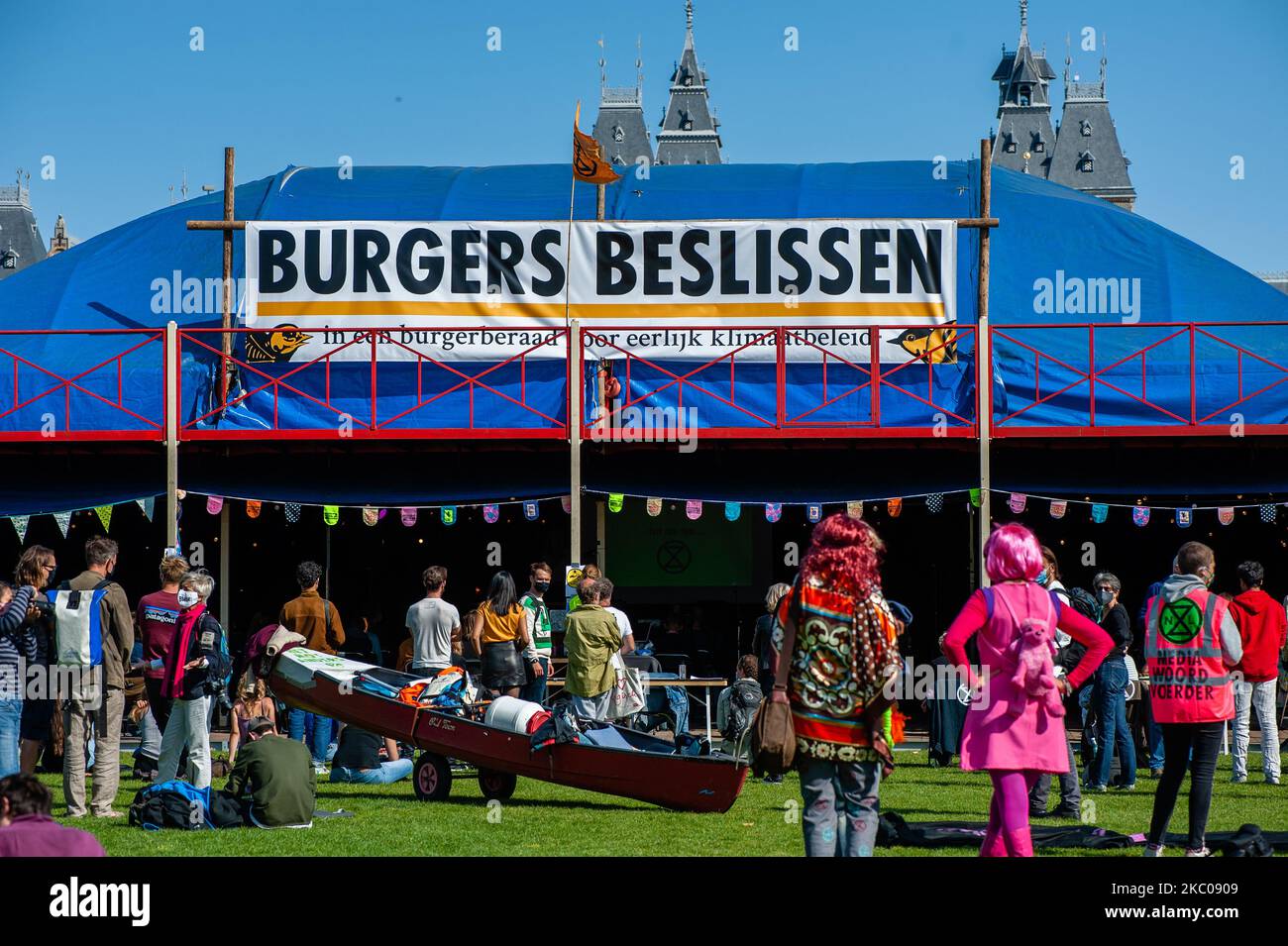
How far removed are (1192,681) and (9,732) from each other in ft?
23.8

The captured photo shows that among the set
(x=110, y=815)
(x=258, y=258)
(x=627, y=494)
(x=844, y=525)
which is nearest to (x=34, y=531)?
(x=258, y=258)

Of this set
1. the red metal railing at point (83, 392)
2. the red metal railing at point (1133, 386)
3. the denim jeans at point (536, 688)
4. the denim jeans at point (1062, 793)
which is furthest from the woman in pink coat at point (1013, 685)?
the red metal railing at point (83, 392)

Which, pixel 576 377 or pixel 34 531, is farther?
pixel 34 531

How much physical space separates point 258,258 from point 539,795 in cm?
945

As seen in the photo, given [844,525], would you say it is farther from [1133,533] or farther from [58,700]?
[1133,533]

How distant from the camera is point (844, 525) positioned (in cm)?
658

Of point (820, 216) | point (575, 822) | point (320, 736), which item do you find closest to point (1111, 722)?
point (575, 822)

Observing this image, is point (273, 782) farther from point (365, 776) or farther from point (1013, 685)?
point (1013, 685)

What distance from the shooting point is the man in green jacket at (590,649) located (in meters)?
11.9

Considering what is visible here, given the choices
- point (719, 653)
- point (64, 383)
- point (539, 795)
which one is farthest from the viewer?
point (719, 653)

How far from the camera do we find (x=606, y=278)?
18625 mm

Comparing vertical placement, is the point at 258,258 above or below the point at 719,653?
above

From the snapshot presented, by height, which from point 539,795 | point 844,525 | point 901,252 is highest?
point 901,252
